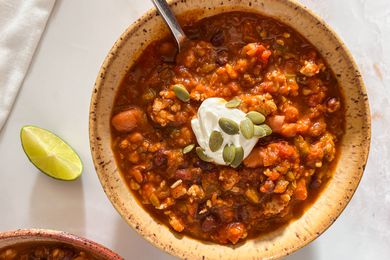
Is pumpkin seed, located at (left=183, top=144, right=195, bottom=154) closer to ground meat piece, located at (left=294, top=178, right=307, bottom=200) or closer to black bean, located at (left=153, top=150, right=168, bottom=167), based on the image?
black bean, located at (left=153, top=150, right=168, bottom=167)

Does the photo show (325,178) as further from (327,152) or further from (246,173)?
(246,173)

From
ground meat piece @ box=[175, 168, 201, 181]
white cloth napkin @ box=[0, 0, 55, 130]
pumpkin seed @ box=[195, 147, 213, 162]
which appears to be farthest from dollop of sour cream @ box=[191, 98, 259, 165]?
white cloth napkin @ box=[0, 0, 55, 130]

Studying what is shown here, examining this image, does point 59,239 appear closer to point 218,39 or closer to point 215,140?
point 215,140

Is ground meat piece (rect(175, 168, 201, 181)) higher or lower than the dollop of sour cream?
lower

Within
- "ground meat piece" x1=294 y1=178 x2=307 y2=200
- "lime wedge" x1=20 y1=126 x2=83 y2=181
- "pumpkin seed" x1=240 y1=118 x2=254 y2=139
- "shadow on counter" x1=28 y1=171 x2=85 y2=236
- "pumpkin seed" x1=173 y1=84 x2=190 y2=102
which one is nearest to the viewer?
"pumpkin seed" x1=240 y1=118 x2=254 y2=139

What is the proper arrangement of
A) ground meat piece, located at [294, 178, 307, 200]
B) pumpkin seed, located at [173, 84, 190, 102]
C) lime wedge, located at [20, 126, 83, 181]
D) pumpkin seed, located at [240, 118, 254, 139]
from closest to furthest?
1. pumpkin seed, located at [240, 118, 254, 139]
2. pumpkin seed, located at [173, 84, 190, 102]
3. ground meat piece, located at [294, 178, 307, 200]
4. lime wedge, located at [20, 126, 83, 181]

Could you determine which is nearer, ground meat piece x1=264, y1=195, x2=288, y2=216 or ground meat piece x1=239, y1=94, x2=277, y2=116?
ground meat piece x1=239, y1=94, x2=277, y2=116

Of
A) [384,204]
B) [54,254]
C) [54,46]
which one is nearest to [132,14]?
[54,46]

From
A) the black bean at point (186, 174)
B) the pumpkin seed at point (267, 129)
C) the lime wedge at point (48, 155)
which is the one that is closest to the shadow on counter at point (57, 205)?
the lime wedge at point (48, 155)

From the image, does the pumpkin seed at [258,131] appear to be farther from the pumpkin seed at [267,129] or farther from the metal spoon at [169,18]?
the metal spoon at [169,18]
